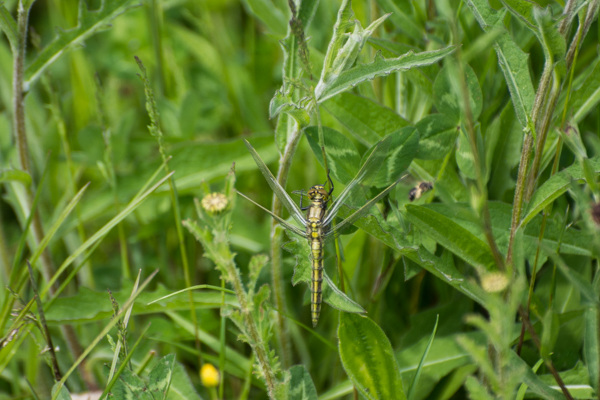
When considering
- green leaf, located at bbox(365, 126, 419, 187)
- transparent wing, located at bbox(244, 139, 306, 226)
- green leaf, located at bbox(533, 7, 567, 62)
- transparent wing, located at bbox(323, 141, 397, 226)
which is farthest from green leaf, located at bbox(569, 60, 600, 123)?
transparent wing, located at bbox(244, 139, 306, 226)

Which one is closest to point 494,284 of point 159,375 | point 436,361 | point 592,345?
point 592,345

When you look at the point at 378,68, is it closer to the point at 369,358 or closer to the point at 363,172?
the point at 363,172

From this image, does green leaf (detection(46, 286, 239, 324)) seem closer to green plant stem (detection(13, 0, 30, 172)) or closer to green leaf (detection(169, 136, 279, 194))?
green plant stem (detection(13, 0, 30, 172))

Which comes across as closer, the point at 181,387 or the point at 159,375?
the point at 159,375

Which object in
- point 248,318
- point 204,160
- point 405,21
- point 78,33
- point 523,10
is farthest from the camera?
point 204,160

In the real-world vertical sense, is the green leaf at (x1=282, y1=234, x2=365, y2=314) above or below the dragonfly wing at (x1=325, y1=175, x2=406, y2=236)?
below
